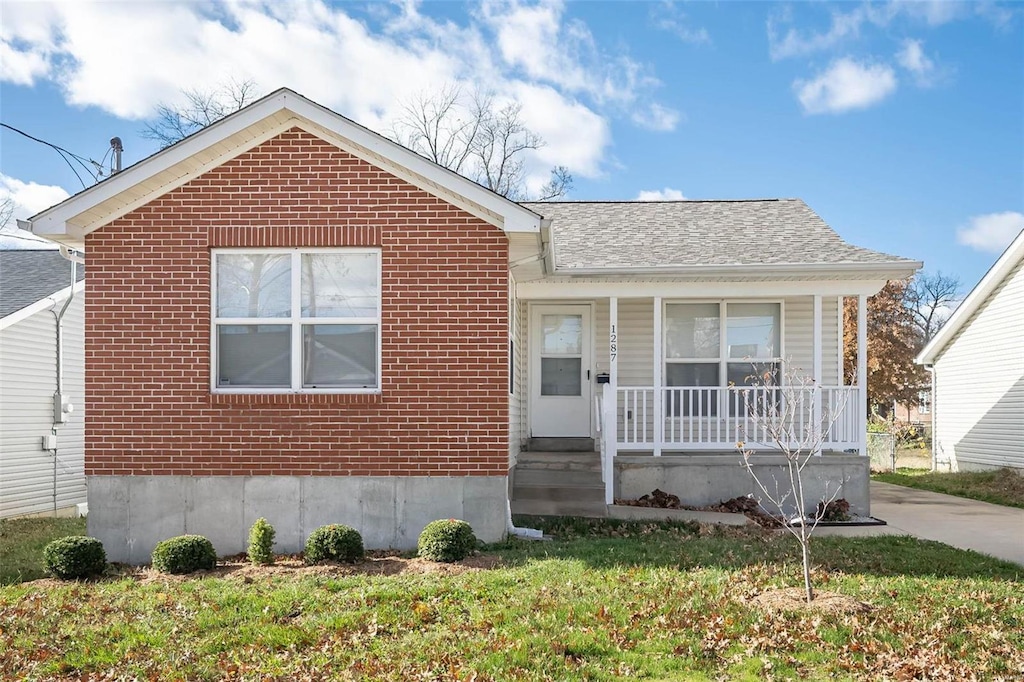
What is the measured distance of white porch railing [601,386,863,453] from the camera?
11090mm

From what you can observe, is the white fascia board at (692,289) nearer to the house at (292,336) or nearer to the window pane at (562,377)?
the window pane at (562,377)

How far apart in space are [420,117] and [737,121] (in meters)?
15.1

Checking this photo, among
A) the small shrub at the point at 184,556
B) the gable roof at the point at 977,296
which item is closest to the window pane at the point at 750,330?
the gable roof at the point at 977,296

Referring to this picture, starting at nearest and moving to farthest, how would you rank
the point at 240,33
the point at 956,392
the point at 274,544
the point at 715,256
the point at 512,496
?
the point at 274,544 → the point at 512,496 → the point at 715,256 → the point at 240,33 → the point at 956,392

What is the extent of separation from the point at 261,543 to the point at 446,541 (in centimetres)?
189

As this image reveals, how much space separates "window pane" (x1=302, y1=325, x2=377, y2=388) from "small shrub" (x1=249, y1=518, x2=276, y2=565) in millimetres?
1623

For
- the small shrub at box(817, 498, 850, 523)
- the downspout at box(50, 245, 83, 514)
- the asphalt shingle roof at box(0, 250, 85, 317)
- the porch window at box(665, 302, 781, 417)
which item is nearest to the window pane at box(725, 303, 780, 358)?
the porch window at box(665, 302, 781, 417)

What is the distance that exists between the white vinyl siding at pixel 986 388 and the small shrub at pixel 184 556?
15.7m

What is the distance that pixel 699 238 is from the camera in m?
13.1

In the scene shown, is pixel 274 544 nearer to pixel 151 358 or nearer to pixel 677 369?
pixel 151 358

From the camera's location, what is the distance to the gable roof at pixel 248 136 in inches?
340

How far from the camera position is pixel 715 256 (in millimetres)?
11922

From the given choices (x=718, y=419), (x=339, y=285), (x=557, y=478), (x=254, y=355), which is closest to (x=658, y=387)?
(x=718, y=419)

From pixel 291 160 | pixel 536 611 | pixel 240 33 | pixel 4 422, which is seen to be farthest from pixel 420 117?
pixel 536 611
